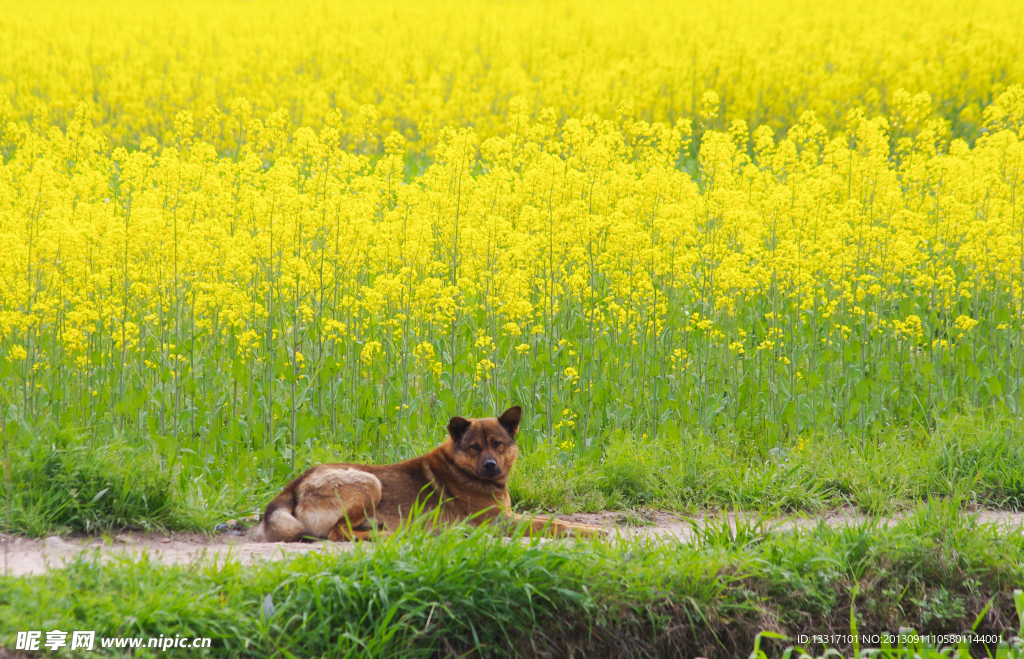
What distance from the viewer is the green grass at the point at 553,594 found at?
4.06 m

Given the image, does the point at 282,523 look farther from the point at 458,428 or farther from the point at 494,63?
the point at 494,63

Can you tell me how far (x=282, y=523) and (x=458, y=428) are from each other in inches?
45.7

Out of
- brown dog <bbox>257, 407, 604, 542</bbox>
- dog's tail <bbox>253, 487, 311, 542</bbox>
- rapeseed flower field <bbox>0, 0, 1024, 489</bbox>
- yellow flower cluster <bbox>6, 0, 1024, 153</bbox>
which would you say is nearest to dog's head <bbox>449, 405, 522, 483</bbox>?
brown dog <bbox>257, 407, 604, 542</bbox>

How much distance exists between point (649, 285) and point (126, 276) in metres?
4.12

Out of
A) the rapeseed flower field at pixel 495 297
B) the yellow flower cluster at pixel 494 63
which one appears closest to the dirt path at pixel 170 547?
the rapeseed flower field at pixel 495 297

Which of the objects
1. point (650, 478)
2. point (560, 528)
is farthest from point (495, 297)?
point (560, 528)

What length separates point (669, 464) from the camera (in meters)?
6.64

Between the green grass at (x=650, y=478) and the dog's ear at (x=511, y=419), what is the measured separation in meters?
0.72

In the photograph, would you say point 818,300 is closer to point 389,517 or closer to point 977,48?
point 389,517

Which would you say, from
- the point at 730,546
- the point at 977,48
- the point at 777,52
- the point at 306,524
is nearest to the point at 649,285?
the point at 730,546

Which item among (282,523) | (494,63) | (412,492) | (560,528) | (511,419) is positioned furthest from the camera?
(494,63)

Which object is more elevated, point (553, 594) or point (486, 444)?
point (486, 444)

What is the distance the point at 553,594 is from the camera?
174 inches

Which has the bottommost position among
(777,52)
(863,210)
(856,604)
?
(856,604)
